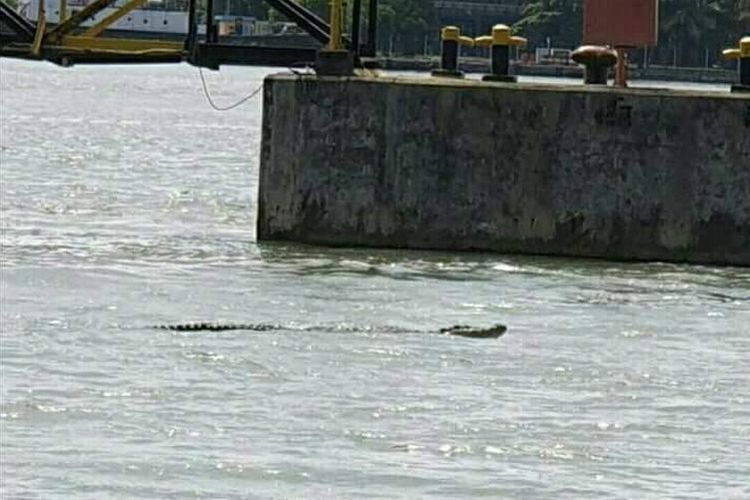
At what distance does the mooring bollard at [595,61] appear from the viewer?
30.6 metres

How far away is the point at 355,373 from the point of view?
2130cm

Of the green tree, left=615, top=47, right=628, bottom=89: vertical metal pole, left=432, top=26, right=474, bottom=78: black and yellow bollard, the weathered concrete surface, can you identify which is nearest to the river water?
the weathered concrete surface

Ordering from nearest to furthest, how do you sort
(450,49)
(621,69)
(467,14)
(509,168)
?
(509,168) → (621,69) → (450,49) → (467,14)

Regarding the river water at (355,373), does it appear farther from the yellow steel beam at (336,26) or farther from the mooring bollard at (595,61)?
the mooring bollard at (595,61)

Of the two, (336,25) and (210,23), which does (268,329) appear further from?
(210,23)

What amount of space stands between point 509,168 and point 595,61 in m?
2.47

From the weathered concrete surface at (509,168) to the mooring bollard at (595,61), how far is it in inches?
76.5

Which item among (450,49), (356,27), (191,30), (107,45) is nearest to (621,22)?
(450,49)

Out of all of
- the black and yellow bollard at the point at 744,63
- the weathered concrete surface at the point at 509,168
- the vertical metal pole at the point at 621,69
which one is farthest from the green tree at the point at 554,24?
the weathered concrete surface at the point at 509,168

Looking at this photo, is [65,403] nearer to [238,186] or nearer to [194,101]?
[238,186]

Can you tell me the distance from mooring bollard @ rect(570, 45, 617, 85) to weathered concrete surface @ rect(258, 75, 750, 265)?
1944 millimetres

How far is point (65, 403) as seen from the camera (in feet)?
64.2

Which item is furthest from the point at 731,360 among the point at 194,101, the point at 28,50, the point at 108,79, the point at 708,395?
the point at 108,79

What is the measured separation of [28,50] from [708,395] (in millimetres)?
11984
